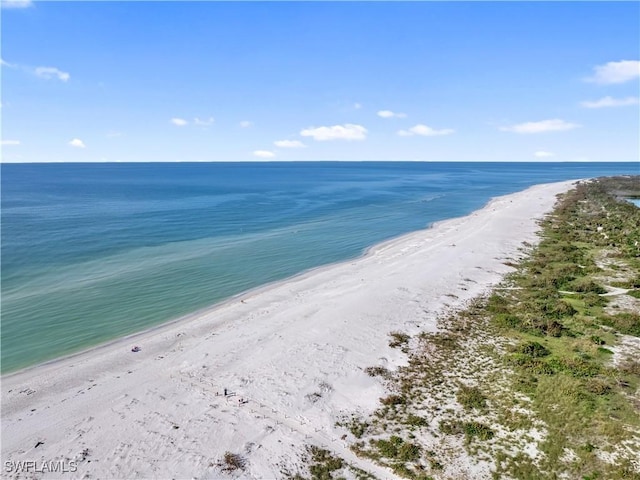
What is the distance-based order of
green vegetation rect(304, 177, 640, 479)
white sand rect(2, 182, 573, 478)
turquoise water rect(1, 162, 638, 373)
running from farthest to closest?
turquoise water rect(1, 162, 638, 373), white sand rect(2, 182, 573, 478), green vegetation rect(304, 177, 640, 479)

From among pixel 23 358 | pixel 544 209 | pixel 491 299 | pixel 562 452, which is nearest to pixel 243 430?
pixel 562 452

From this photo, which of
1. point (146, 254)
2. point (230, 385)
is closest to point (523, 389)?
point (230, 385)

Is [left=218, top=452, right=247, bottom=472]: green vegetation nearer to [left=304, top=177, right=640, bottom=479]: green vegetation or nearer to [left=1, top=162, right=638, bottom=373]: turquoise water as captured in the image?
[left=304, top=177, right=640, bottom=479]: green vegetation

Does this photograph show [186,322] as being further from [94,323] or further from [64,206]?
[64,206]

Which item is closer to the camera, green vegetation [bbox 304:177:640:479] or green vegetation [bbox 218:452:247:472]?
green vegetation [bbox 218:452:247:472]

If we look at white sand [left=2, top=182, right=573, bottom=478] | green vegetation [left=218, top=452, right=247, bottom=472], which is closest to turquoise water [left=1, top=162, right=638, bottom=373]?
white sand [left=2, top=182, right=573, bottom=478]

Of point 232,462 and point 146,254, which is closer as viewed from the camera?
point 232,462

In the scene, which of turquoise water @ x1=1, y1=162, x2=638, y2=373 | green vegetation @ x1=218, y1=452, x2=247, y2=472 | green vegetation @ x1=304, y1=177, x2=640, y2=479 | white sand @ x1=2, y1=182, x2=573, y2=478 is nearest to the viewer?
green vegetation @ x1=218, y1=452, x2=247, y2=472

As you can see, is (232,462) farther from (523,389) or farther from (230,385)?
(523,389)
